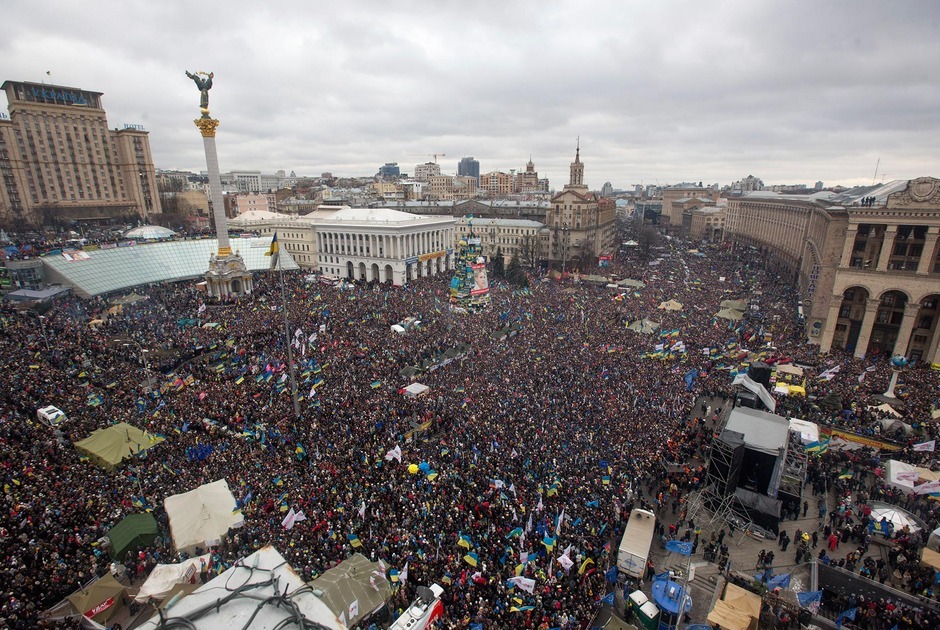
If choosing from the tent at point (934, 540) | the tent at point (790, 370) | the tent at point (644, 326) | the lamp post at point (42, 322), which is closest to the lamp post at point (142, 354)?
the lamp post at point (42, 322)

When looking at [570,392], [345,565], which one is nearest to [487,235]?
[570,392]

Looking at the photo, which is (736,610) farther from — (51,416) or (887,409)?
(51,416)

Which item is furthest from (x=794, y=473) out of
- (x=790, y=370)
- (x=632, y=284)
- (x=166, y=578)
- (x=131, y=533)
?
(x=632, y=284)

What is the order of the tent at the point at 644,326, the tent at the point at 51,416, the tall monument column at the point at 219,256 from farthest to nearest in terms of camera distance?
the tall monument column at the point at 219,256, the tent at the point at 644,326, the tent at the point at 51,416

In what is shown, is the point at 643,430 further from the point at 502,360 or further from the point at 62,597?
the point at 62,597

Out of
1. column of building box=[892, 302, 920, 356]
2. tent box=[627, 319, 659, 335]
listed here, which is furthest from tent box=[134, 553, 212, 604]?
column of building box=[892, 302, 920, 356]

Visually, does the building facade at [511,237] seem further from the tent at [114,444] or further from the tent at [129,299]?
the tent at [114,444]
